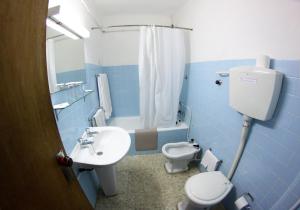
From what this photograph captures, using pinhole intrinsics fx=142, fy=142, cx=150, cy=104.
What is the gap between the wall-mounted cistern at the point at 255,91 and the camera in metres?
0.93

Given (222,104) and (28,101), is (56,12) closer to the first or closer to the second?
(28,101)

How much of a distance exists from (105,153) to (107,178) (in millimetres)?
385

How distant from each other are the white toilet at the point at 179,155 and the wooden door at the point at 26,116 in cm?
139

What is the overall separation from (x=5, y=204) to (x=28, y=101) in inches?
12.2

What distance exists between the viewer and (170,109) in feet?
7.74

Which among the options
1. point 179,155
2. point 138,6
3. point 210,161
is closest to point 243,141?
point 210,161

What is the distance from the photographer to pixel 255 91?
3.34 feet

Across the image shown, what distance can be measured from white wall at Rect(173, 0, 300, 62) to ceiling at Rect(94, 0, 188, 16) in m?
0.38

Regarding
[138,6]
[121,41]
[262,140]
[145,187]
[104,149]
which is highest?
[138,6]

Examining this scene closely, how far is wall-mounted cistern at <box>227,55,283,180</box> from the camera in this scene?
0.93m

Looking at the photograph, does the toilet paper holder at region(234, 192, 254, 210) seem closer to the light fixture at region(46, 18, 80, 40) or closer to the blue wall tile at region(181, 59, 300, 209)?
the blue wall tile at region(181, 59, 300, 209)

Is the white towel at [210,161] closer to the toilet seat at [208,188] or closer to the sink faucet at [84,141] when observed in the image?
the toilet seat at [208,188]

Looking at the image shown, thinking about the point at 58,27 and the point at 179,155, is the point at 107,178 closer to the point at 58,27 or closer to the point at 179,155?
the point at 179,155

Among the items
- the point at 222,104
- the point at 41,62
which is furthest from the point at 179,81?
the point at 41,62
